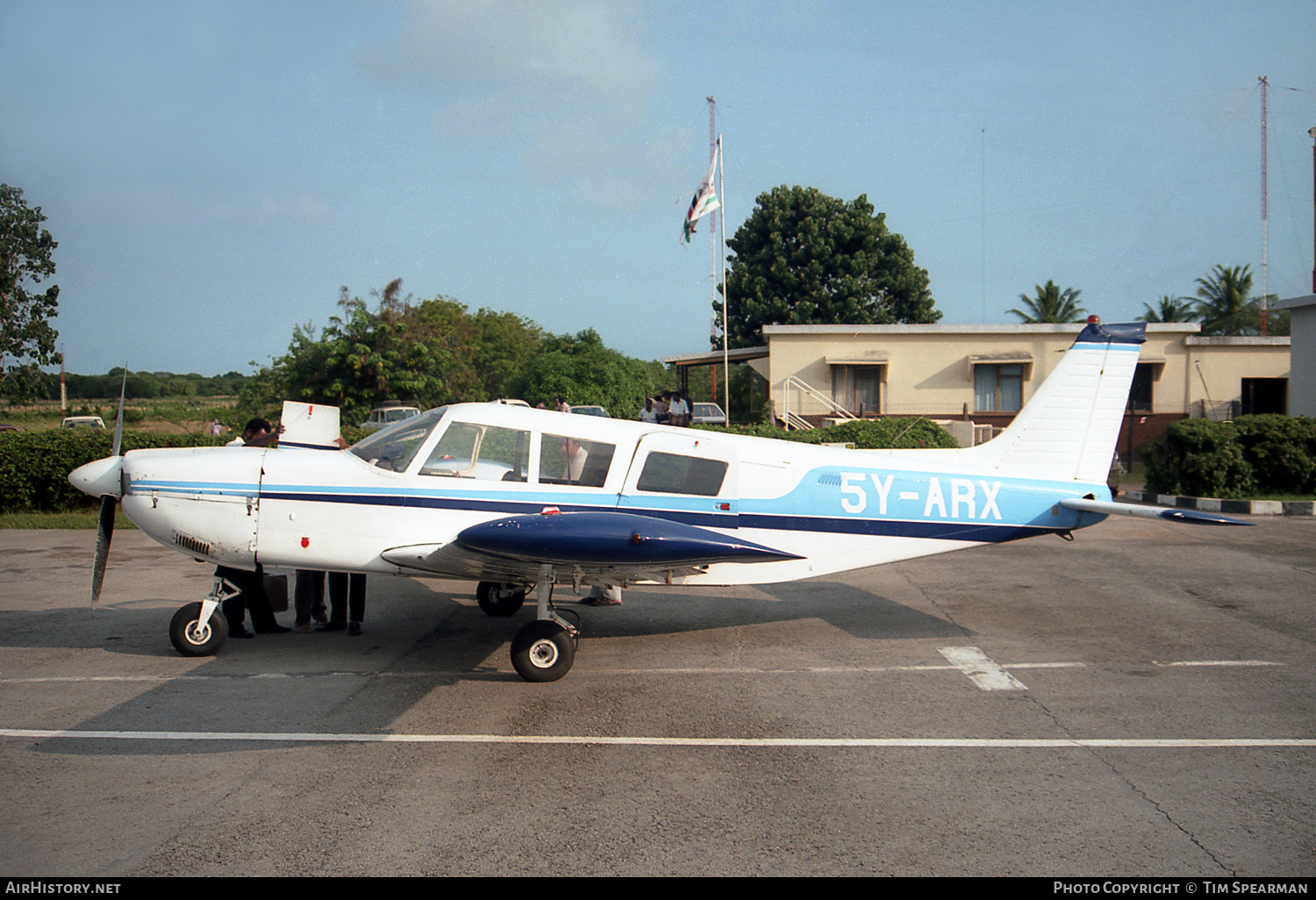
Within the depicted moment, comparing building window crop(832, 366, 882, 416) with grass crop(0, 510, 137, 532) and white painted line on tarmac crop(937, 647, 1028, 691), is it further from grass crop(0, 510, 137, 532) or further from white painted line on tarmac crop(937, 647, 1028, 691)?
white painted line on tarmac crop(937, 647, 1028, 691)

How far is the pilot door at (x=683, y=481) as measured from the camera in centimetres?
694

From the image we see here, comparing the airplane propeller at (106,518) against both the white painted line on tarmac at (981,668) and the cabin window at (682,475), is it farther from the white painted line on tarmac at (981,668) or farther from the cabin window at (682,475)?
the white painted line on tarmac at (981,668)

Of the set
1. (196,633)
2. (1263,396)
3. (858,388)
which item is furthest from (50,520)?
(1263,396)

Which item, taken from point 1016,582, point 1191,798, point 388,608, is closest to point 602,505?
point 388,608

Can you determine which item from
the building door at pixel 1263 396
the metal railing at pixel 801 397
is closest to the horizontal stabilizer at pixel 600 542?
the metal railing at pixel 801 397

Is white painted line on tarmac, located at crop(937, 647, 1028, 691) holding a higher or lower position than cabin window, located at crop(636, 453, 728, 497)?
lower

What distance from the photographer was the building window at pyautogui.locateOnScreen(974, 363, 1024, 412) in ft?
90.3

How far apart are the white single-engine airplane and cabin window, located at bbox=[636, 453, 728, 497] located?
1cm

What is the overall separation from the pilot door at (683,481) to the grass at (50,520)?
10.7 m

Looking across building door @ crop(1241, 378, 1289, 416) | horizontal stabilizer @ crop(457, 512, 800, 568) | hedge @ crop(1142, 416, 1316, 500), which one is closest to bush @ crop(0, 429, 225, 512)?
horizontal stabilizer @ crop(457, 512, 800, 568)

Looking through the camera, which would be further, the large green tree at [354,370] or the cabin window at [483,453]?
the large green tree at [354,370]

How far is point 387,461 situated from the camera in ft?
22.4

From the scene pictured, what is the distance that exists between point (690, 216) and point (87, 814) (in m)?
25.1
